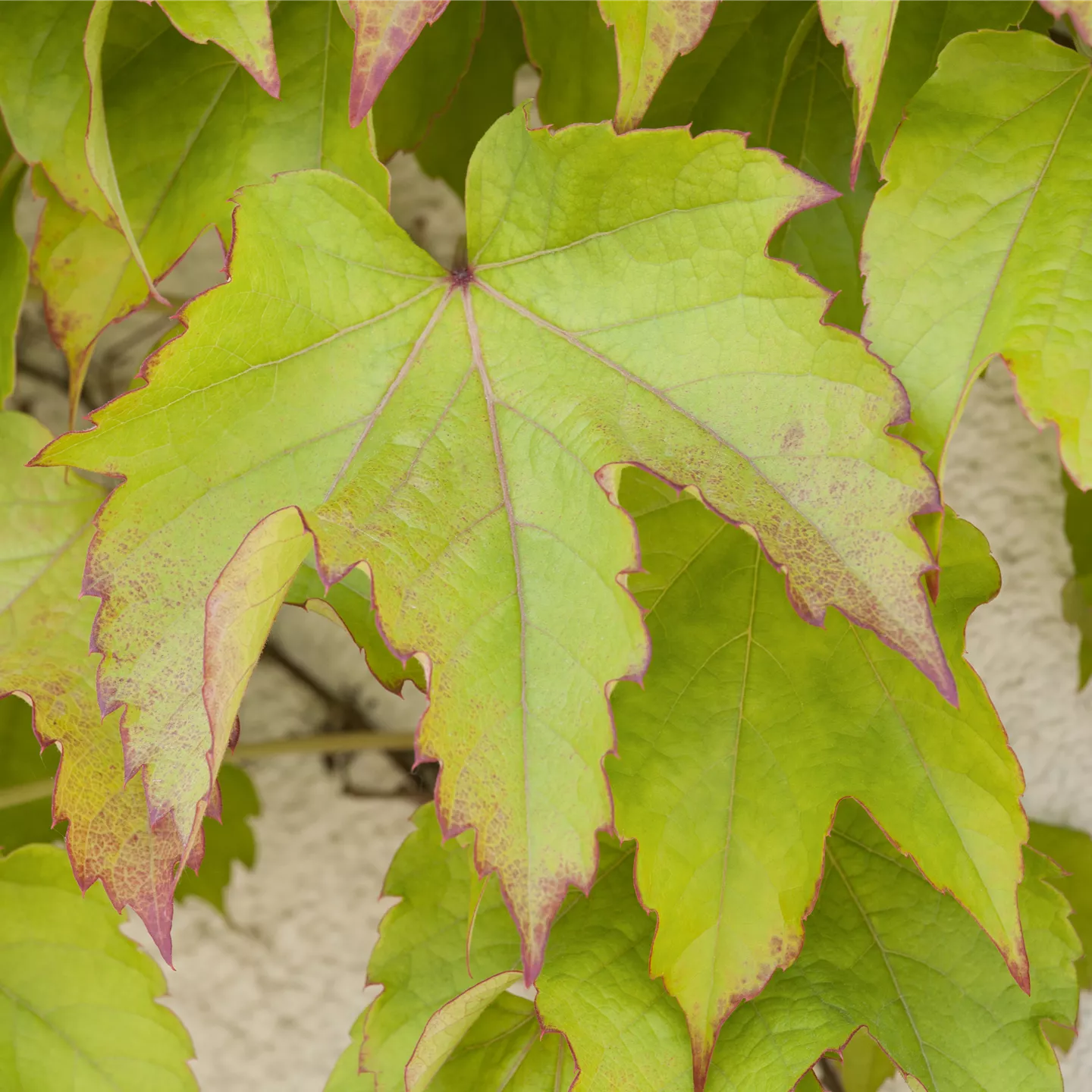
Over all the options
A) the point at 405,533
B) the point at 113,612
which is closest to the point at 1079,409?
the point at 405,533

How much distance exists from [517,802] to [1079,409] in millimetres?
239

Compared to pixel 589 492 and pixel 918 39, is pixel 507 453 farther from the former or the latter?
pixel 918 39

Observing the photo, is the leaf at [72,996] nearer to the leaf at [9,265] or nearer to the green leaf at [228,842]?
the green leaf at [228,842]

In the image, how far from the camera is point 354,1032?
0.53 m

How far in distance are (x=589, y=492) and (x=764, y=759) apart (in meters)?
0.15

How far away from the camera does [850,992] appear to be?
448 mm

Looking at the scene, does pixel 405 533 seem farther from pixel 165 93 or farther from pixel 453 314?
pixel 165 93

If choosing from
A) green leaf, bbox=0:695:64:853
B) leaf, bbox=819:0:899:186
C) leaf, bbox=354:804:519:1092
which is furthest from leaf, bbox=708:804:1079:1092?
green leaf, bbox=0:695:64:853

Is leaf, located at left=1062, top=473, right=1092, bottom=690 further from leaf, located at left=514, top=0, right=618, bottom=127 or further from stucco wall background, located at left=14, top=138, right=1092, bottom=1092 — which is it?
leaf, located at left=514, top=0, right=618, bottom=127

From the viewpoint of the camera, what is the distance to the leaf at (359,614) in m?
0.42

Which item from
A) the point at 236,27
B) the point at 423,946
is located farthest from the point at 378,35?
the point at 423,946

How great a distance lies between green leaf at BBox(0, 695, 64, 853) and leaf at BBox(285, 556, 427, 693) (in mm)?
292

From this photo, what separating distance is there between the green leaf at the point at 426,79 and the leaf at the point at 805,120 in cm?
12

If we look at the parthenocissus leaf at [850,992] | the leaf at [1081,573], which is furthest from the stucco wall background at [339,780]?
the parthenocissus leaf at [850,992]
